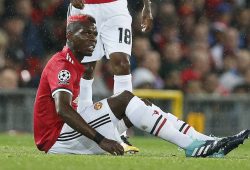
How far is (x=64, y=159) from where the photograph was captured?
6746mm

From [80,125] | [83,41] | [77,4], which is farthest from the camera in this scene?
[77,4]

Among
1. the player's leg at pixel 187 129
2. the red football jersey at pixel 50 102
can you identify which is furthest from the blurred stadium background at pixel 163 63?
the player's leg at pixel 187 129

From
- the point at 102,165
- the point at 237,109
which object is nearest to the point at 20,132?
the point at 237,109

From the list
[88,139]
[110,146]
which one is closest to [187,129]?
[110,146]

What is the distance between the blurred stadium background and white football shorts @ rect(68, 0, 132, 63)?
13.0ft

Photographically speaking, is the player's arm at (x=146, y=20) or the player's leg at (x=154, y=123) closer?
the player's leg at (x=154, y=123)

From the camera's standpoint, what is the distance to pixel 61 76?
7.22m

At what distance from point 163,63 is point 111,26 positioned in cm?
601

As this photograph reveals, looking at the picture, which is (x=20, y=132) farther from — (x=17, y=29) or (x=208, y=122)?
(x=208, y=122)

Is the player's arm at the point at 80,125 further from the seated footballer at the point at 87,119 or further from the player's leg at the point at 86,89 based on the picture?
the player's leg at the point at 86,89

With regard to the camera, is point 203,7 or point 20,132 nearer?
point 20,132

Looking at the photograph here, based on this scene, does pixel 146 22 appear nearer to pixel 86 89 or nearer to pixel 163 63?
pixel 86 89

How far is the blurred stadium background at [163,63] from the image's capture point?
1356 centimetres

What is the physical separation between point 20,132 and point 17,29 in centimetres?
169
